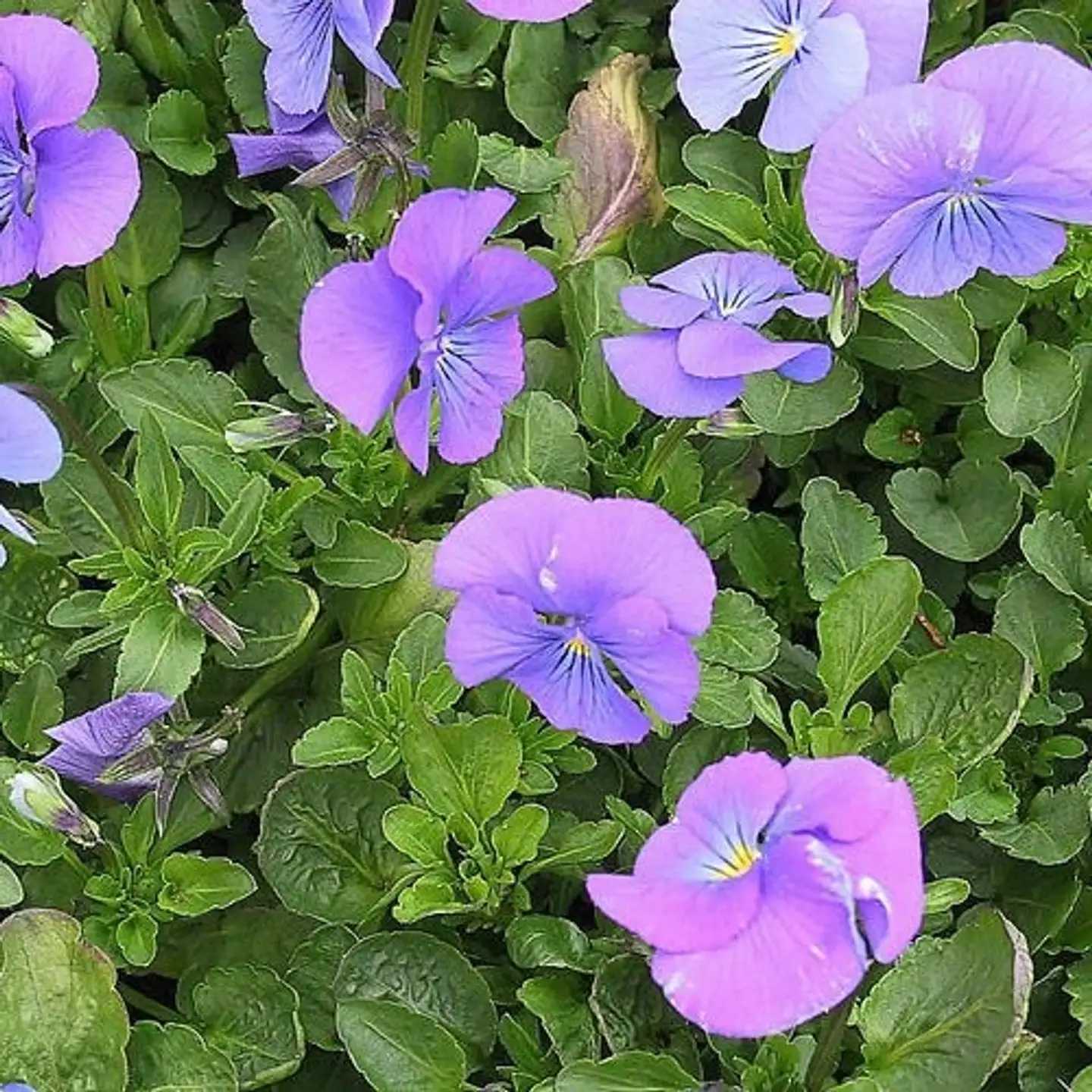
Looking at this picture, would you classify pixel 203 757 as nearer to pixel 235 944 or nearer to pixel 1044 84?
pixel 235 944

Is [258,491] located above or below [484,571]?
below

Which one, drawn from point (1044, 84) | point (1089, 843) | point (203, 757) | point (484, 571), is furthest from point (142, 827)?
point (1044, 84)

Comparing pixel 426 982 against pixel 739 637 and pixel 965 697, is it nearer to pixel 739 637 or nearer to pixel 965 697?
pixel 739 637

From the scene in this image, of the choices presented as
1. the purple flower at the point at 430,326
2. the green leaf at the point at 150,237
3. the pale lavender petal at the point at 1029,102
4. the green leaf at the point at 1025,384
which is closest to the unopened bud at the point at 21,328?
the purple flower at the point at 430,326

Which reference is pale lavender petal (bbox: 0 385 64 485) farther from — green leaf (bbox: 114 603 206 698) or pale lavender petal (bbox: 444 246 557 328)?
pale lavender petal (bbox: 444 246 557 328)

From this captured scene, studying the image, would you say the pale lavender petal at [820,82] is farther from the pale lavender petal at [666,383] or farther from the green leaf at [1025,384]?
the green leaf at [1025,384]

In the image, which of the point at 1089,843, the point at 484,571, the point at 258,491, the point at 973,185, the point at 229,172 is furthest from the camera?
the point at 229,172
